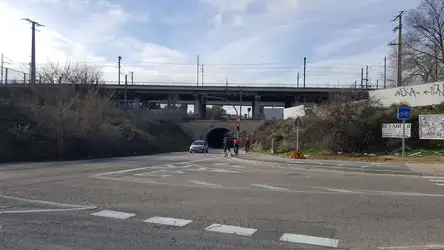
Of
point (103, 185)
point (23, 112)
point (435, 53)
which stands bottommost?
point (103, 185)

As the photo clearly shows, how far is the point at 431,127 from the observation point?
2814 centimetres

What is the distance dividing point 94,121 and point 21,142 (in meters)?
8.28

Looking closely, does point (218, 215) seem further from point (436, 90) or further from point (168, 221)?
point (436, 90)

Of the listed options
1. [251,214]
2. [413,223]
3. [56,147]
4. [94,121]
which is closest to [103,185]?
[251,214]

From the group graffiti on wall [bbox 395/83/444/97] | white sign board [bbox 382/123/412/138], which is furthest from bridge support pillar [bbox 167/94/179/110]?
white sign board [bbox 382/123/412/138]

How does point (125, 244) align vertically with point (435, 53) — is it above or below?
below

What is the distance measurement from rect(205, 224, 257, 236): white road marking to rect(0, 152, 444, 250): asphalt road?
0.06 ft

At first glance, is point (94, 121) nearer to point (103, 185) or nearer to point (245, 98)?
point (103, 185)

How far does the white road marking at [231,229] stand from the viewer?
744 centimetres

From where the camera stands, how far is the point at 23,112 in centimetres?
4159

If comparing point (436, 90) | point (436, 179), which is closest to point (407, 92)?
point (436, 90)

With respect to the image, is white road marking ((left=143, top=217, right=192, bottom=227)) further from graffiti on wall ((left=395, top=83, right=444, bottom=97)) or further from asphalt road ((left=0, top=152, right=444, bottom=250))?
graffiti on wall ((left=395, top=83, right=444, bottom=97))

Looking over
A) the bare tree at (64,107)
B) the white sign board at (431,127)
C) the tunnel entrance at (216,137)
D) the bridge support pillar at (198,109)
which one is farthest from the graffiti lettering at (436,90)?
the bridge support pillar at (198,109)

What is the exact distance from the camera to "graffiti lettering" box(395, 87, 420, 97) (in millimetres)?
36691
